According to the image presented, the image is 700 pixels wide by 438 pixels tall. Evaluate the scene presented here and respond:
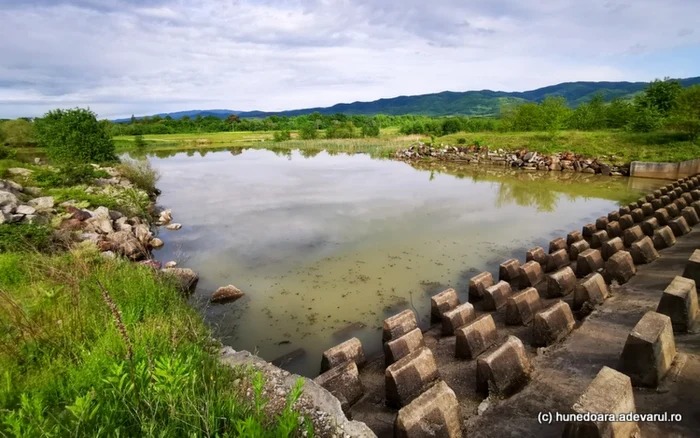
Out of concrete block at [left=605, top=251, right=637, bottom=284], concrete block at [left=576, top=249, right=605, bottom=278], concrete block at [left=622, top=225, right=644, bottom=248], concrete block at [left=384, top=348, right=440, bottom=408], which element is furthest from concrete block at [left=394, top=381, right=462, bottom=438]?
concrete block at [left=622, top=225, right=644, bottom=248]

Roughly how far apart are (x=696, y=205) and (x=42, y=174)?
18.8 metres

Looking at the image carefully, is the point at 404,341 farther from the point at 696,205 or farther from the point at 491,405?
the point at 696,205

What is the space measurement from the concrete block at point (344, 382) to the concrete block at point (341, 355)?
0.28 metres

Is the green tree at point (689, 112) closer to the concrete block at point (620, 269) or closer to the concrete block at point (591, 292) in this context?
the concrete block at point (620, 269)

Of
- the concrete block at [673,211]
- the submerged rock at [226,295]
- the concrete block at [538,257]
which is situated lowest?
the submerged rock at [226,295]

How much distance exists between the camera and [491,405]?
3.04 m

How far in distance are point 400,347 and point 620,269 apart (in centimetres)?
337

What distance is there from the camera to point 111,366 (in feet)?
7.36

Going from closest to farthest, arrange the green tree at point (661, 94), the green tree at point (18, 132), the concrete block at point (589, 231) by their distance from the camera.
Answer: the concrete block at point (589, 231)
the green tree at point (661, 94)
the green tree at point (18, 132)

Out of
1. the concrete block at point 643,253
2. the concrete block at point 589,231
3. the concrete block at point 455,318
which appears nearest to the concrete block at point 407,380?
the concrete block at point 455,318

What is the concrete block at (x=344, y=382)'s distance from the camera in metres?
3.46

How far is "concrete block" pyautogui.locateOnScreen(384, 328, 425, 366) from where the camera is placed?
3.89m

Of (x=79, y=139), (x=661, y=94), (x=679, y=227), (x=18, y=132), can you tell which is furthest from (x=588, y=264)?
(x=18, y=132)

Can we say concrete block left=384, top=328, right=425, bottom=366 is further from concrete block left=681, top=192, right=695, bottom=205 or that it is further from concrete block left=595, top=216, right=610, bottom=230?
concrete block left=681, top=192, right=695, bottom=205
